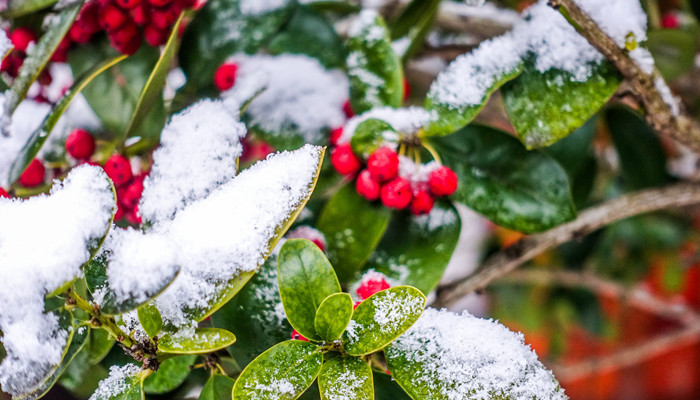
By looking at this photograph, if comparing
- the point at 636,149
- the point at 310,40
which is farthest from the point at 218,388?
the point at 636,149

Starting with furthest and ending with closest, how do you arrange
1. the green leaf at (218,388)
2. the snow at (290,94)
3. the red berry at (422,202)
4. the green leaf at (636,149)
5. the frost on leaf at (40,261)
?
the green leaf at (636,149) < the snow at (290,94) < the red berry at (422,202) < the green leaf at (218,388) < the frost on leaf at (40,261)

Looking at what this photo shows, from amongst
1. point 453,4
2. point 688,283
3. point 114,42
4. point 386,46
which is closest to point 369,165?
point 386,46

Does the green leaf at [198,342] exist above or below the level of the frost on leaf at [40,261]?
below

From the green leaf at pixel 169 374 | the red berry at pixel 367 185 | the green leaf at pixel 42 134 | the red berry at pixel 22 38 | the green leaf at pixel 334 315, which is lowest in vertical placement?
the green leaf at pixel 169 374

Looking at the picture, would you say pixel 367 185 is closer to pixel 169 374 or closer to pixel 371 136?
pixel 371 136

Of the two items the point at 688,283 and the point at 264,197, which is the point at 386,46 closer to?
the point at 264,197

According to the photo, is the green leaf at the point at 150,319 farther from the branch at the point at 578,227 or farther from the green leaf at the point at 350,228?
the branch at the point at 578,227

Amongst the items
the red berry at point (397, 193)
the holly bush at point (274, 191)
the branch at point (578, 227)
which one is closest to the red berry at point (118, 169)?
the holly bush at point (274, 191)
